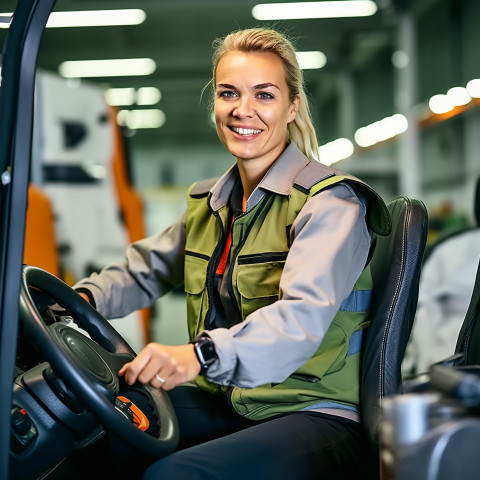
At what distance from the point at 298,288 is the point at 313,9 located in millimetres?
9035

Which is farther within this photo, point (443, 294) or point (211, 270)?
point (443, 294)

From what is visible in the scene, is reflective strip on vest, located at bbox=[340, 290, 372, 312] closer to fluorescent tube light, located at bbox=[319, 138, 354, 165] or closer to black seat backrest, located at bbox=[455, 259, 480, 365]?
black seat backrest, located at bbox=[455, 259, 480, 365]

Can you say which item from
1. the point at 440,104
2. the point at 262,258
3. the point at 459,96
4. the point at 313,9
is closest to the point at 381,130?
the point at 440,104

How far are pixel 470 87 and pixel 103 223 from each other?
6117 millimetres

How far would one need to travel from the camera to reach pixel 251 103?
1762 mm

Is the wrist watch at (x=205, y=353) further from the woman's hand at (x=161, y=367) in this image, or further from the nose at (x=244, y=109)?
the nose at (x=244, y=109)

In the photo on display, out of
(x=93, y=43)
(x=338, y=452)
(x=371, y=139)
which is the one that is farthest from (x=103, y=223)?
(x=371, y=139)

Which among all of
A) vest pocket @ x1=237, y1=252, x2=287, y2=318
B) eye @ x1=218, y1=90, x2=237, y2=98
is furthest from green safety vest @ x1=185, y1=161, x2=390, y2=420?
eye @ x1=218, y1=90, x2=237, y2=98

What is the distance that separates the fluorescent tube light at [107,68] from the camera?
13234 mm

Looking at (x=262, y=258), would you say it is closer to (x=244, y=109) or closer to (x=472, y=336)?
(x=244, y=109)

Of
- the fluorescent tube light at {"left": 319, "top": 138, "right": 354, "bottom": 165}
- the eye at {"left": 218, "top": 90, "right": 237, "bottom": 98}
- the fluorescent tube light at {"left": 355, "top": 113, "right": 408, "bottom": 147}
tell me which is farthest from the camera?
the fluorescent tube light at {"left": 319, "top": 138, "right": 354, "bottom": 165}

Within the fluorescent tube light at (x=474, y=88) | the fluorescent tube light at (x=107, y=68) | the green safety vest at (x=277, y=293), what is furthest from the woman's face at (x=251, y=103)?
the fluorescent tube light at (x=107, y=68)

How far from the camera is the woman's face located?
1.75 metres

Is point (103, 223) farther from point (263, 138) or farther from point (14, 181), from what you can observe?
point (14, 181)
